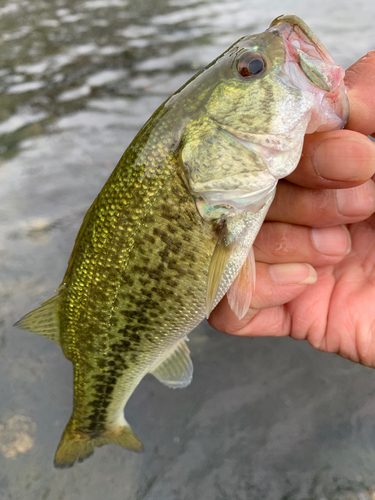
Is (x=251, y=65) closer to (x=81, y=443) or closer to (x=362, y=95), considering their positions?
(x=362, y=95)

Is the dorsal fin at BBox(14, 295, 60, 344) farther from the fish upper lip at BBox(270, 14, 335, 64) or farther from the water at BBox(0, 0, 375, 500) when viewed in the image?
the fish upper lip at BBox(270, 14, 335, 64)

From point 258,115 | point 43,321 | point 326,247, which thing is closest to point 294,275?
point 326,247

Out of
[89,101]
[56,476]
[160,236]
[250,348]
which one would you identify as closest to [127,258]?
[160,236]

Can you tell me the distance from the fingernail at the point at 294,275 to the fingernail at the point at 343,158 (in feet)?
1.76

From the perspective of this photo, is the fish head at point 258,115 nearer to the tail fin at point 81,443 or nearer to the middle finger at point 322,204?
the middle finger at point 322,204

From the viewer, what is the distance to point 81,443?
83.6 inches

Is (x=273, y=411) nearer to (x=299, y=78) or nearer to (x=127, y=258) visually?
(x=127, y=258)

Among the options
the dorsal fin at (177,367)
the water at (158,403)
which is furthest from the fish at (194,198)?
the water at (158,403)

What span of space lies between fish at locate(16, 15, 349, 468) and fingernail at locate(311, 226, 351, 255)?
369mm

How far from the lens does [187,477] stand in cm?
245

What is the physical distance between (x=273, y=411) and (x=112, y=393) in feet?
4.41

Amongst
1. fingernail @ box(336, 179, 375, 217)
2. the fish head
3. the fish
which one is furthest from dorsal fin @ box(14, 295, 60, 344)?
fingernail @ box(336, 179, 375, 217)

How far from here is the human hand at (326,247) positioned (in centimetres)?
133

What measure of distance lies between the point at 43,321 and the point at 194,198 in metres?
1.09
